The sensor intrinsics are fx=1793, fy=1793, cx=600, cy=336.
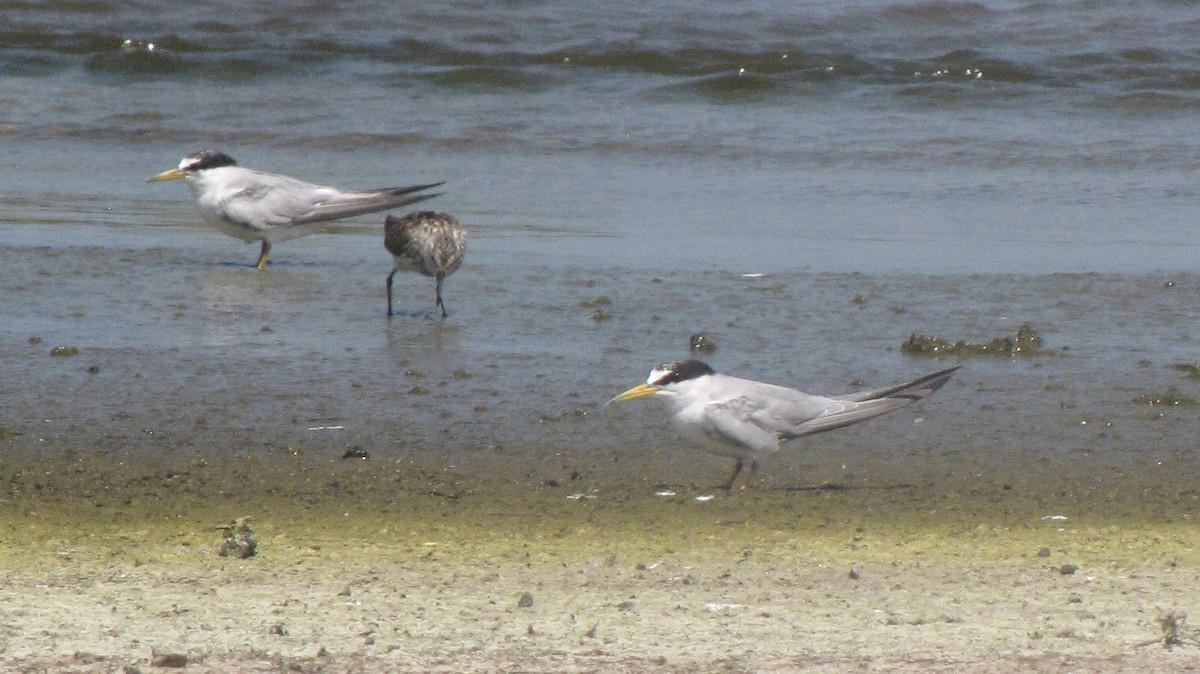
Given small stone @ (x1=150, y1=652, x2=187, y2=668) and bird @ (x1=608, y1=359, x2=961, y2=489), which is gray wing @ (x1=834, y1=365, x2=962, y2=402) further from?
small stone @ (x1=150, y1=652, x2=187, y2=668)

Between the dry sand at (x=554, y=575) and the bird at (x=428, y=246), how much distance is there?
2.59m

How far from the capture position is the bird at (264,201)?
29.7 feet

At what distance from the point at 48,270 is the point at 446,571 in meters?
4.58

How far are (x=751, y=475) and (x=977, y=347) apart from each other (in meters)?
1.87

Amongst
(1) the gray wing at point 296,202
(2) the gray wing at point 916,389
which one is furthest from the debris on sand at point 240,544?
(1) the gray wing at point 296,202

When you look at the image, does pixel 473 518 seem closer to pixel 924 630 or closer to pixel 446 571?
pixel 446 571

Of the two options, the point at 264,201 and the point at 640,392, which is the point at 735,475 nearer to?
the point at 640,392

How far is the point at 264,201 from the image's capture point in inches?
358

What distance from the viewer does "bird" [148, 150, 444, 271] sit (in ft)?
29.7

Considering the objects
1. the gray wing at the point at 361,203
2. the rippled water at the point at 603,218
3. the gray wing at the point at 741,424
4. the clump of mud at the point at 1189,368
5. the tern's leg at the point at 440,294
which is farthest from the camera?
the gray wing at the point at 361,203

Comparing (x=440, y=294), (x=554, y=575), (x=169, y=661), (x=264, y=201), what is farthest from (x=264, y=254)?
(x=169, y=661)

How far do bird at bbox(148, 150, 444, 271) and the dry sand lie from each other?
13.3 ft

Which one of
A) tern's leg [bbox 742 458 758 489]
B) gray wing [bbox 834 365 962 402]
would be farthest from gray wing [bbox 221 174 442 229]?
gray wing [bbox 834 365 962 402]

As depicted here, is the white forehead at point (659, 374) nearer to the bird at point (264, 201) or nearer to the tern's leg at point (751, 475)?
the tern's leg at point (751, 475)
